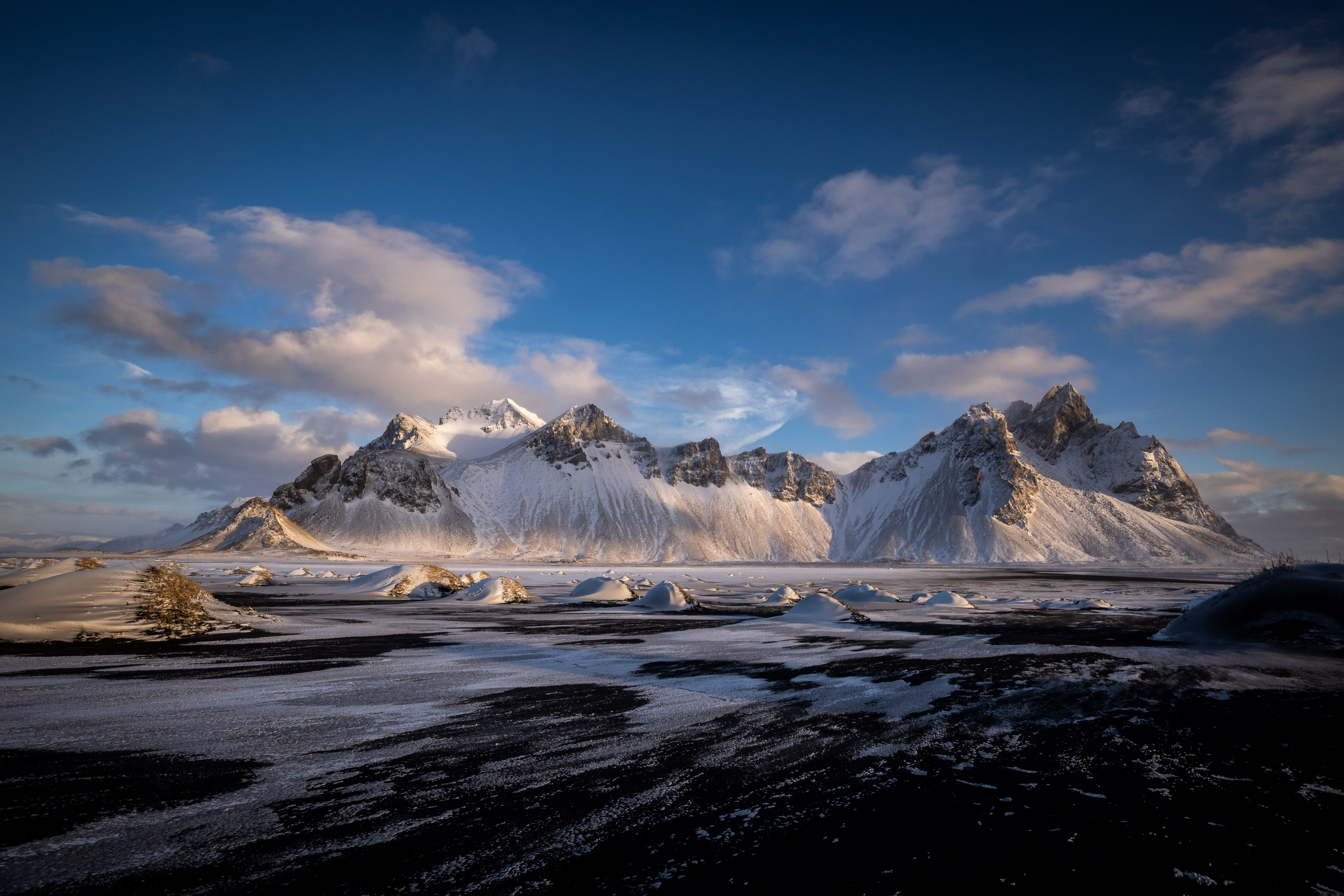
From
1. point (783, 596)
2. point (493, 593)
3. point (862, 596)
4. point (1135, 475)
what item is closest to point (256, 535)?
point (493, 593)

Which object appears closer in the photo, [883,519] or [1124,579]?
[1124,579]

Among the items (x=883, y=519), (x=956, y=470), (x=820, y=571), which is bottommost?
(x=820, y=571)

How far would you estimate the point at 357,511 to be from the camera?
489ft

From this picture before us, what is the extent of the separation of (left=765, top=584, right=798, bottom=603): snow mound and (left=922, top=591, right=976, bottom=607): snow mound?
6.80 meters

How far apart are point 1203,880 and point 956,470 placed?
193m

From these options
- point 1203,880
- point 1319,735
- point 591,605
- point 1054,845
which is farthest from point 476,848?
point 591,605

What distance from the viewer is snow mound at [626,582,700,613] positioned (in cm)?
2811

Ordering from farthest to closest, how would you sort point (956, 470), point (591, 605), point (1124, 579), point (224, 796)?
point (956, 470) → point (1124, 579) → point (591, 605) → point (224, 796)

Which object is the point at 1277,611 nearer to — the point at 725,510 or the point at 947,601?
the point at 947,601

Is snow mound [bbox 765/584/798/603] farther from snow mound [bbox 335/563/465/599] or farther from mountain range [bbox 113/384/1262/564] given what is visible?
mountain range [bbox 113/384/1262/564]

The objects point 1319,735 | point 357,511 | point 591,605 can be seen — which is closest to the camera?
point 1319,735

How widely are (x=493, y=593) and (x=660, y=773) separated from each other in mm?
28505

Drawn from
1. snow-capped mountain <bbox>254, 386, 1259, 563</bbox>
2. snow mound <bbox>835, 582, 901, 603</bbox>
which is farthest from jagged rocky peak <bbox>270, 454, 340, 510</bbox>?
snow mound <bbox>835, 582, 901, 603</bbox>

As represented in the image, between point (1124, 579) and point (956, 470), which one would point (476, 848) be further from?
point (956, 470)
